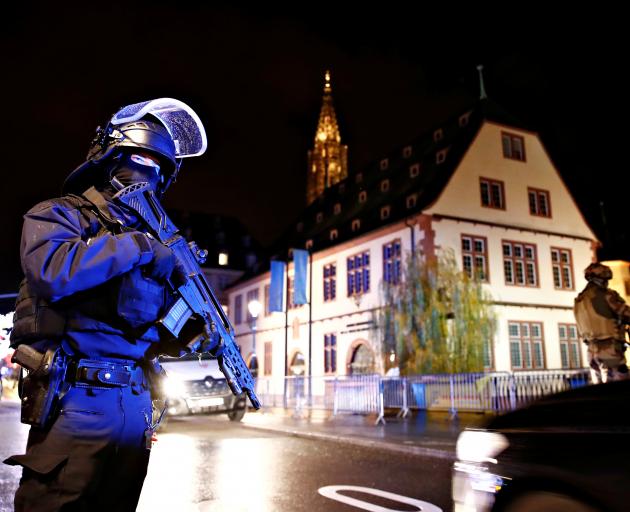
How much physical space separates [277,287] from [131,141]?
1190 inches

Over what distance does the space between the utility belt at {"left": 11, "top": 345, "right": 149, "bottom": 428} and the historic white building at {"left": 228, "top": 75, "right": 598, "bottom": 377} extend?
22503 millimetres

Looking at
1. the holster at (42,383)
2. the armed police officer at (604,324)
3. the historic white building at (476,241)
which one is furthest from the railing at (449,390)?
the holster at (42,383)

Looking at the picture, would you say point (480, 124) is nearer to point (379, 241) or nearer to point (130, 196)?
point (379, 241)

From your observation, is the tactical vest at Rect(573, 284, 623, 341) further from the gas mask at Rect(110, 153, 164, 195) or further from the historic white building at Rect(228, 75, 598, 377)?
the historic white building at Rect(228, 75, 598, 377)

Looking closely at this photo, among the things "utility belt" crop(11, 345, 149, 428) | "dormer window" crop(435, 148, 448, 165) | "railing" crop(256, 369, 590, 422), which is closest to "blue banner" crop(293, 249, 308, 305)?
"dormer window" crop(435, 148, 448, 165)

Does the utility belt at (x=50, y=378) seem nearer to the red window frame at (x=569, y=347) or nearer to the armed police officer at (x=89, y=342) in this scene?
the armed police officer at (x=89, y=342)

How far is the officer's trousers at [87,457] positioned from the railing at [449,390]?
1443 centimetres

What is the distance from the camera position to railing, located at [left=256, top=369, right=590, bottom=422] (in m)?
17.2

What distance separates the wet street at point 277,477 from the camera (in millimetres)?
6039

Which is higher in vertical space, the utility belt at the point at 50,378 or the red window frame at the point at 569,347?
the red window frame at the point at 569,347

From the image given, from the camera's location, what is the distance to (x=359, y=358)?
29594 mm

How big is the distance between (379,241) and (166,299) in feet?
84.7

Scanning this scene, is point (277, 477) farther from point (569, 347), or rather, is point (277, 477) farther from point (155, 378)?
point (569, 347)

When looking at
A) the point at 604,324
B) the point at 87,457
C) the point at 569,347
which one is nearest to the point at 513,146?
the point at 569,347
